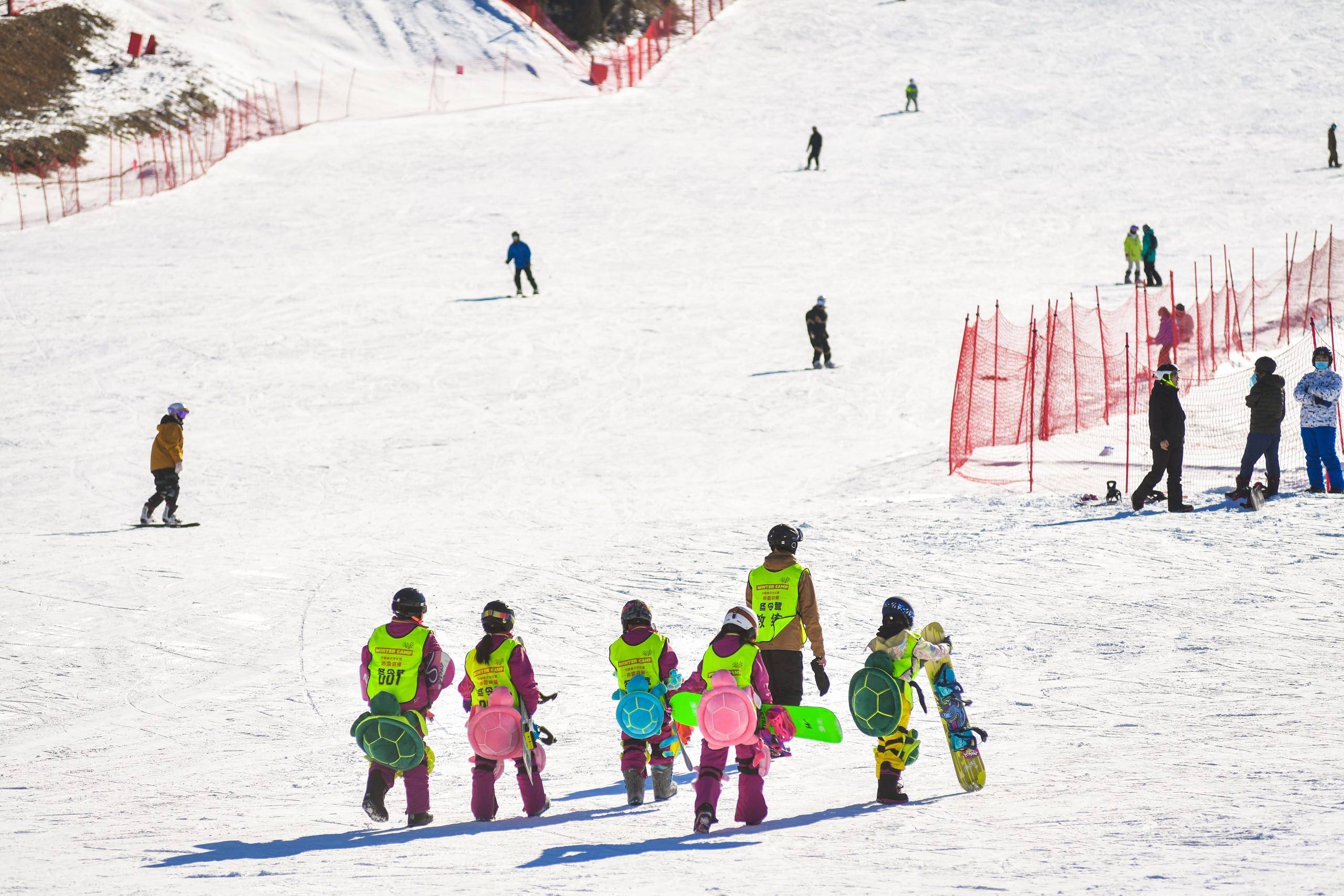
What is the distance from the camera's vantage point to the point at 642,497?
613 inches

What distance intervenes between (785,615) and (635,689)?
3.35 feet

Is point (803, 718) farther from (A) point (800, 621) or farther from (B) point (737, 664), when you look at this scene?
(A) point (800, 621)

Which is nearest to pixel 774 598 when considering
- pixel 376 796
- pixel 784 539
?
pixel 784 539

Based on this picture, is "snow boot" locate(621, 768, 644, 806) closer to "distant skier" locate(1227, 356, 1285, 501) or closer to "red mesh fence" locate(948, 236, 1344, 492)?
"distant skier" locate(1227, 356, 1285, 501)

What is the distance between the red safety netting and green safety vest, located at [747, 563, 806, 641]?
37.2m

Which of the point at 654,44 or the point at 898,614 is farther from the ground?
the point at 654,44

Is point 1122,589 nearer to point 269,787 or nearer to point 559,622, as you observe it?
point 559,622

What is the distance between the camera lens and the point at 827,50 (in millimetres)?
44219

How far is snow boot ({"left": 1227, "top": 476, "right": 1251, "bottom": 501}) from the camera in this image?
12.8m

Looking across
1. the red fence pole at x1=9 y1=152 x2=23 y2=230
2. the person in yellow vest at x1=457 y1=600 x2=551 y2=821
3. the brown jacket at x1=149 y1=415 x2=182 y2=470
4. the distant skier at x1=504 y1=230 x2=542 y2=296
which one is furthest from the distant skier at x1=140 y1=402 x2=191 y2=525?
the red fence pole at x1=9 y1=152 x2=23 y2=230

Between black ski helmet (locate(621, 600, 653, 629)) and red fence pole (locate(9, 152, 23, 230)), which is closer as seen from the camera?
black ski helmet (locate(621, 600, 653, 629))

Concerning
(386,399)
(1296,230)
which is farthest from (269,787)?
(1296,230)

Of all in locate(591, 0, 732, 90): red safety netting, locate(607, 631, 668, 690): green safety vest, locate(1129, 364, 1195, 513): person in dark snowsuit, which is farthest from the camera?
locate(591, 0, 732, 90): red safety netting

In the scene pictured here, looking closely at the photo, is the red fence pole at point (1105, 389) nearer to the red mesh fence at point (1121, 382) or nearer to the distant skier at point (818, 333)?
the red mesh fence at point (1121, 382)
